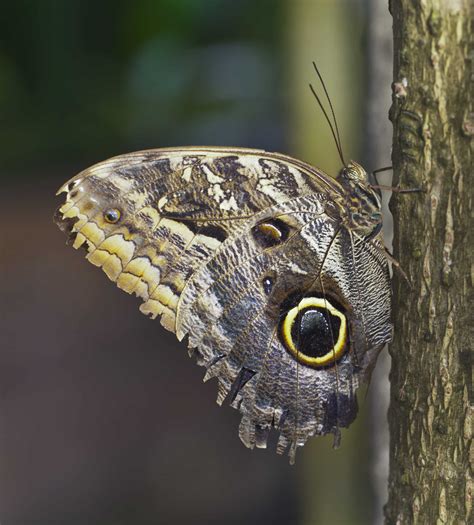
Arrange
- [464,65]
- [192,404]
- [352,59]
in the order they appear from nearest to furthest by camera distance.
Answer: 1. [464,65]
2. [352,59]
3. [192,404]

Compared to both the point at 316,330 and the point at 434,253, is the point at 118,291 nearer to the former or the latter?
the point at 316,330

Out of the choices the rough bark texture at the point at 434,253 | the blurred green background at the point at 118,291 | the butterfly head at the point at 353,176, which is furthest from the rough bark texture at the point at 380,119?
the rough bark texture at the point at 434,253

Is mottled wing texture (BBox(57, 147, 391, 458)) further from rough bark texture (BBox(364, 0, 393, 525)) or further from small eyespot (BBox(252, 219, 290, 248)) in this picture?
rough bark texture (BBox(364, 0, 393, 525))

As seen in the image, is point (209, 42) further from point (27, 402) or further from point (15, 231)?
point (27, 402)

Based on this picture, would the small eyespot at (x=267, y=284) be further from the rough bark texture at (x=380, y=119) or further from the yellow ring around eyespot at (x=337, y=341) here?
the rough bark texture at (x=380, y=119)

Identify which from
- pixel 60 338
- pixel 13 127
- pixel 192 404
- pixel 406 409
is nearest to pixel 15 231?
pixel 13 127

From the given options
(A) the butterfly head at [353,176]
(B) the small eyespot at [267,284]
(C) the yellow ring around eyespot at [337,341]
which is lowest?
(C) the yellow ring around eyespot at [337,341]

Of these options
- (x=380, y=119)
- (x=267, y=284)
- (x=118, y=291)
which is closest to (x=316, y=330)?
(x=267, y=284)
